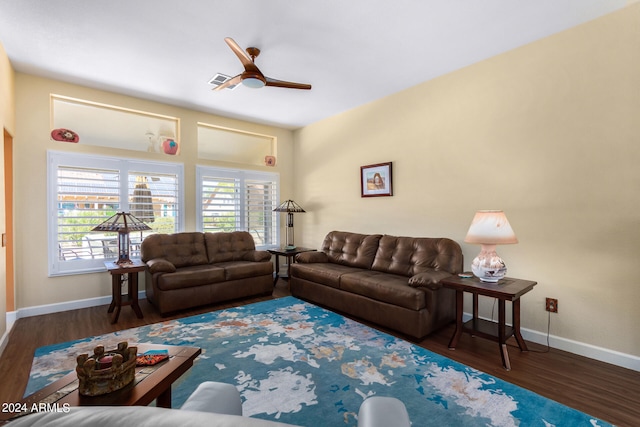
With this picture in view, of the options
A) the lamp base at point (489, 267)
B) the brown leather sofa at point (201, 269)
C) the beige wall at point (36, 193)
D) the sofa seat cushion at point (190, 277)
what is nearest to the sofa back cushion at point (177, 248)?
the brown leather sofa at point (201, 269)

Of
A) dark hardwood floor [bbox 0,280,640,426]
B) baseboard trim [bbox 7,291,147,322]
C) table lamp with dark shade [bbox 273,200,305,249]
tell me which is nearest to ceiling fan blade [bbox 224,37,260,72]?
table lamp with dark shade [bbox 273,200,305,249]

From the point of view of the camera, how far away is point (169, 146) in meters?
4.67

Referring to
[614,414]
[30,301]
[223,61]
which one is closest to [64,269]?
[30,301]

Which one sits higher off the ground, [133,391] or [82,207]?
[82,207]

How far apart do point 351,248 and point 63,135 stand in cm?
410

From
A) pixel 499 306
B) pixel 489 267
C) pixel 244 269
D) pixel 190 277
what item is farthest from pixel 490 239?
pixel 190 277

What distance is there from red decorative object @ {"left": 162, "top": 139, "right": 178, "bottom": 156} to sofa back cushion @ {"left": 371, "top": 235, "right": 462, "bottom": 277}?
137 inches

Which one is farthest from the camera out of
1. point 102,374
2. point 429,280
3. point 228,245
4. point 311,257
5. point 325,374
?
point 228,245

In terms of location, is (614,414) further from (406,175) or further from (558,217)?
(406,175)

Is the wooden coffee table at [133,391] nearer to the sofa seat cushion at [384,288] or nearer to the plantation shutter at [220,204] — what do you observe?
the sofa seat cushion at [384,288]

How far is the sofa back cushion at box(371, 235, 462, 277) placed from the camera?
3385 mm

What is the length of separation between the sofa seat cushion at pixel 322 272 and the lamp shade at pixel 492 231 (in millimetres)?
1632

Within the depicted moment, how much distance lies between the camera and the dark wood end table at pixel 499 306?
2492 mm

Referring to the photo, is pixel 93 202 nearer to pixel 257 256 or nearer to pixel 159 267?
pixel 159 267
